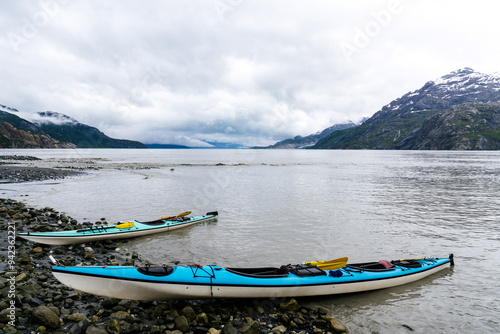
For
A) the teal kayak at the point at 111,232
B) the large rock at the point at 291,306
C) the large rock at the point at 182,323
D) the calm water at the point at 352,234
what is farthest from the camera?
the teal kayak at the point at 111,232

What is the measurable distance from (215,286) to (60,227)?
12.6 metres

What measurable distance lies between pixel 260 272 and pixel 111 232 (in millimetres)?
9299

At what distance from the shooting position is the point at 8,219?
16844 mm

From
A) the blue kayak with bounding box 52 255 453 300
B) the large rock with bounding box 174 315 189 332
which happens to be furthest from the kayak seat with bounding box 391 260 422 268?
the large rock with bounding box 174 315 189 332

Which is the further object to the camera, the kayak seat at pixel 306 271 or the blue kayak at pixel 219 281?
the kayak seat at pixel 306 271

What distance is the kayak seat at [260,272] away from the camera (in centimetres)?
912

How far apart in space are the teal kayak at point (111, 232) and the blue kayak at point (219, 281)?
6.25 meters

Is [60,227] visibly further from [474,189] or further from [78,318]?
[474,189]

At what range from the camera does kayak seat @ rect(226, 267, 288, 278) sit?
9125mm

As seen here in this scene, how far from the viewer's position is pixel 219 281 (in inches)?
341

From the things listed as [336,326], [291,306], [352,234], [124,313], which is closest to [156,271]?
[124,313]

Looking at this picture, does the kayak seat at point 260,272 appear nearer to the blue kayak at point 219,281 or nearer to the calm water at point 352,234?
the blue kayak at point 219,281

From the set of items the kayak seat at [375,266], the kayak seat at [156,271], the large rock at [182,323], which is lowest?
the large rock at [182,323]

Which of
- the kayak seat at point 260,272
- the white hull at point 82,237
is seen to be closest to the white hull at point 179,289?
the kayak seat at point 260,272
